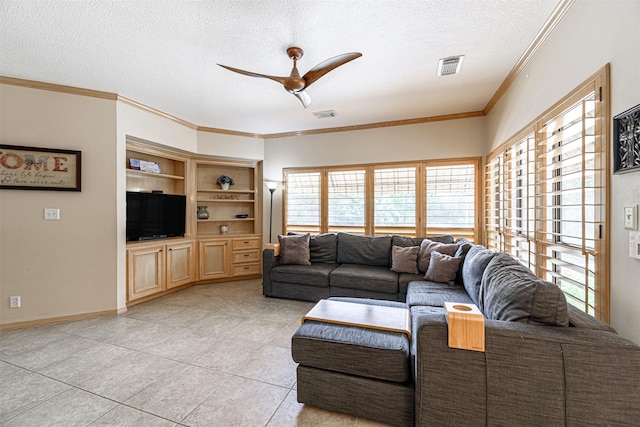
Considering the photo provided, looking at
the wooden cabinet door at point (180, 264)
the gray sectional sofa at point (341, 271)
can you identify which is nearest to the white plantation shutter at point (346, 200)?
the gray sectional sofa at point (341, 271)

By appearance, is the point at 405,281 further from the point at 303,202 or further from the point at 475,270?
the point at 303,202

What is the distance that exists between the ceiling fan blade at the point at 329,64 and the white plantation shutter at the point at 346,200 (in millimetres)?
2544

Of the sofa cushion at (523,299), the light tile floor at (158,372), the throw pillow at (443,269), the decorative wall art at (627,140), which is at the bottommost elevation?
the light tile floor at (158,372)

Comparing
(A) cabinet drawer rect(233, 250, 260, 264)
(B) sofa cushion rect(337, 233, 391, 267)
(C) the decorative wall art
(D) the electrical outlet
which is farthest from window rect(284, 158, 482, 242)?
(D) the electrical outlet

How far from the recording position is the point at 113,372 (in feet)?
7.02

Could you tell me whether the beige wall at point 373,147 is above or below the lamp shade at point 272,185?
above

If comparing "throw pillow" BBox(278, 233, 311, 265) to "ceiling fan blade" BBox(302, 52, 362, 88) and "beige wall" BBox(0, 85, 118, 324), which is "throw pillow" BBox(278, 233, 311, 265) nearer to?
"beige wall" BBox(0, 85, 118, 324)

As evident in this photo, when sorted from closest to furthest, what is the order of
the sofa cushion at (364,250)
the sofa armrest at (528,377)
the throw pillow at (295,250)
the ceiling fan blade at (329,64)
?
the sofa armrest at (528,377), the ceiling fan blade at (329,64), the sofa cushion at (364,250), the throw pillow at (295,250)

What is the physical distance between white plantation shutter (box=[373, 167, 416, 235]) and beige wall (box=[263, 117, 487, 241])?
9.9 inches

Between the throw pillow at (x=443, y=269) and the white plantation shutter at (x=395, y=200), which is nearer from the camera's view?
the throw pillow at (x=443, y=269)

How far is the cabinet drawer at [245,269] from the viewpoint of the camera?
493 centimetres

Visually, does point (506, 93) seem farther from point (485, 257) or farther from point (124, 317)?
point (124, 317)

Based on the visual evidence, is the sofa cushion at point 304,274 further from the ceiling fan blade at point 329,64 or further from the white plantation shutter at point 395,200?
the ceiling fan blade at point 329,64

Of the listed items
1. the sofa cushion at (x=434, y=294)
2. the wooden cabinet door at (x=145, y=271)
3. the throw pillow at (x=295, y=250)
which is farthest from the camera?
the throw pillow at (x=295, y=250)
